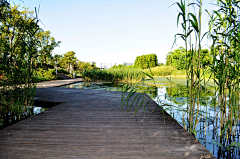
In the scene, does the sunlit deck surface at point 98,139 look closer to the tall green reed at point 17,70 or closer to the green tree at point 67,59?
the tall green reed at point 17,70

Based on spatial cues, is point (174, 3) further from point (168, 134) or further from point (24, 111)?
point (24, 111)

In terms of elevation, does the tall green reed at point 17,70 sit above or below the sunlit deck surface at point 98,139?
above

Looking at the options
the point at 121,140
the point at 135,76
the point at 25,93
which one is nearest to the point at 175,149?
the point at 121,140

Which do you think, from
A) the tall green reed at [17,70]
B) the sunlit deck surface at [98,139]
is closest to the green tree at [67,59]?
the tall green reed at [17,70]

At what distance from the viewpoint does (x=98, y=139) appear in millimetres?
1778

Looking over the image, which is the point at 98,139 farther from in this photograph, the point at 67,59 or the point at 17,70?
A: the point at 67,59

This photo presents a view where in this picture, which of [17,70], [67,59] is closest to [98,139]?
[17,70]

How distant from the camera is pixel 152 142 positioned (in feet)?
5.62

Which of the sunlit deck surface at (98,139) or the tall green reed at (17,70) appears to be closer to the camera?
the sunlit deck surface at (98,139)

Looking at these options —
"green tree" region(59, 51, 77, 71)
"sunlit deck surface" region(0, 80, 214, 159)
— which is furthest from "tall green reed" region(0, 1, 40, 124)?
"green tree" region(59, 51, 77, 71)

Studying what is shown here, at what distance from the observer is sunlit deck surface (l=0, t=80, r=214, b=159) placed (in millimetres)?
1476

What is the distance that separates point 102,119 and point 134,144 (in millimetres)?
982

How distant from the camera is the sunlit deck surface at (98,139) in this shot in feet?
4.84

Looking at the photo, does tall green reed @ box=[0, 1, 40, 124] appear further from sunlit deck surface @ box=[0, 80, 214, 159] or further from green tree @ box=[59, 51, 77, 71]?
green tree @ box=[59, 51, 77, 71]
